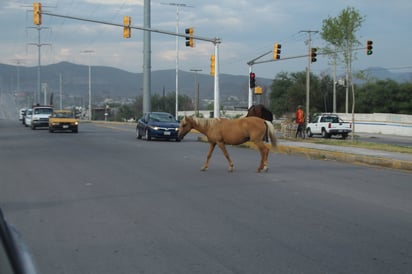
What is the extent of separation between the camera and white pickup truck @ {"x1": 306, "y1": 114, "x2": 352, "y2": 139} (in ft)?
136

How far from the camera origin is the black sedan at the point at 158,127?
1190 inches

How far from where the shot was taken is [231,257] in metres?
6.74

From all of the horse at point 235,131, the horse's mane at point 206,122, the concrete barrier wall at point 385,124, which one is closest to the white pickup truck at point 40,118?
the concrete barrier wall at point 385,124

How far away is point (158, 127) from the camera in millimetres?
30375

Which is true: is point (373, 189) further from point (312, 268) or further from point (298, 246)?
point (312, 268)

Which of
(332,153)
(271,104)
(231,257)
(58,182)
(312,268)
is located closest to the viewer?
(312,268)

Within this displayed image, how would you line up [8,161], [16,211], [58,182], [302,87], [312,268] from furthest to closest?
[302,87] < [8,161] < [58,182] < [16,211] < [312,268]

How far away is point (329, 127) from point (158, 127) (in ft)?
51.0

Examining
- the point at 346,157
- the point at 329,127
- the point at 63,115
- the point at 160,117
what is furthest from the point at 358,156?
the point at 63,115

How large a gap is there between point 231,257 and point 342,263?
1.22 metres

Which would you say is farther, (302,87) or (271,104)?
(271,104)

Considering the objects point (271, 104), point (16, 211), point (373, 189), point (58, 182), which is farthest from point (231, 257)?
point (271, 104)

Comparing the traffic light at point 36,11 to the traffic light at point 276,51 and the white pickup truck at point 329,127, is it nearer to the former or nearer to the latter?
the traffic light at point 276,51

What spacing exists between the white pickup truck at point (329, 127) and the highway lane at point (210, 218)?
24.4 meters
